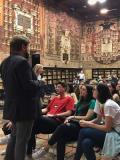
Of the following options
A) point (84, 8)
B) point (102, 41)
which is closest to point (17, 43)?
point (84, 8)

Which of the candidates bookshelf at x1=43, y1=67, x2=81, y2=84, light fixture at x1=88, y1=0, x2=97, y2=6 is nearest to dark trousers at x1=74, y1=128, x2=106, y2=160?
bookshelf at x1=43, y1=67, x2=81, y2=84

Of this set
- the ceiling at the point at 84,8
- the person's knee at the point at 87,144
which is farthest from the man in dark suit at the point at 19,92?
the ceiling at the point at 84,8

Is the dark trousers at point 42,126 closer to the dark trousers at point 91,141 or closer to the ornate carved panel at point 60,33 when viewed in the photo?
the dark trousers at point 91,141

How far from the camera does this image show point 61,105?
475cm

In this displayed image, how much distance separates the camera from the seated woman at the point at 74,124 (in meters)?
3.90

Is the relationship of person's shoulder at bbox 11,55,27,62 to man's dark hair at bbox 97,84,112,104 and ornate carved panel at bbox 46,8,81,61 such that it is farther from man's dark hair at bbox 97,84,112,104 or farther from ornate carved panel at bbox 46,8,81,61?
ornate carved panel at bbox 46,8,81,61

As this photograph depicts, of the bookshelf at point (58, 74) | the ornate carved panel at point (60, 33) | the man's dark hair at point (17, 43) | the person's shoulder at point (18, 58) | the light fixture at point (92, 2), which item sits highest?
the light fixture at point (92, 2)

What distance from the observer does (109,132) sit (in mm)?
3227

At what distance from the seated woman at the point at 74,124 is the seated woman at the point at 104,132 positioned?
0.41m

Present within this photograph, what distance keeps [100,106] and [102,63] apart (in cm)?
1912

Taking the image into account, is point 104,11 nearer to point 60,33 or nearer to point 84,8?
point 84,8

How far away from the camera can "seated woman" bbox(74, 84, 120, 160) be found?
3.13 meters

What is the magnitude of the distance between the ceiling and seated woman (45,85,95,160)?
14.8 meters

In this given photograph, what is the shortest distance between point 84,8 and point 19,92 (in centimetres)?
1971
